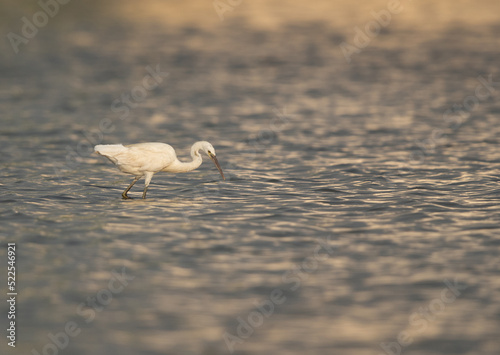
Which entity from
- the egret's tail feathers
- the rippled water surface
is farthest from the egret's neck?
the egret's tail feathers

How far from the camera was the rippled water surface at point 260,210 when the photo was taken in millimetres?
9500

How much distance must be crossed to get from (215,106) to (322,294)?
54.7 ft

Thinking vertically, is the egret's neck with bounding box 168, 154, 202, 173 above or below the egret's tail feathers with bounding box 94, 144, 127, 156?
below

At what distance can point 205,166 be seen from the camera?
18.8m

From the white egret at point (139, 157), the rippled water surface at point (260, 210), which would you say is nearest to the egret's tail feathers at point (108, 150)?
the white egret at point (139, 157)

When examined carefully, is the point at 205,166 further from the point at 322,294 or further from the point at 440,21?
the point at 440,21

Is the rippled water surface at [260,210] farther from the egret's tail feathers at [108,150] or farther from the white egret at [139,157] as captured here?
the egret's tail feathers at [108,150]

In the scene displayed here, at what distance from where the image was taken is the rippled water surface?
9.50m

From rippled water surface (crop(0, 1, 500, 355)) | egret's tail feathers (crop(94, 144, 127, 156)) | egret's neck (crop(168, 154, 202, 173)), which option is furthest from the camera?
egret's neck (crop(168, 154, 202, 173))

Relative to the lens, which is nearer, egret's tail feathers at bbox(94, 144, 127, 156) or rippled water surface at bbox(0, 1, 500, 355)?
rippled water surface at bbox(0, 1, 500, 355)

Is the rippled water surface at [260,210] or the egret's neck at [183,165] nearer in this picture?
the rippled water surface at [260,210]

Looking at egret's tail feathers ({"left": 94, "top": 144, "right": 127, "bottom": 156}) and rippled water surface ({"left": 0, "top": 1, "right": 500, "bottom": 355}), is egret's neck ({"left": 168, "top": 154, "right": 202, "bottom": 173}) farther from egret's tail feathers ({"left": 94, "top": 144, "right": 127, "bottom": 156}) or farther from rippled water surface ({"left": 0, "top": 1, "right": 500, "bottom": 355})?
egret's tail feathers ({"left": 94, "top": 144, "right": 127, "bottom": 156})

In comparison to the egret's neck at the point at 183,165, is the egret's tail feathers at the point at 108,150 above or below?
above

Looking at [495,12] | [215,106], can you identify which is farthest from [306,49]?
[495,12]
